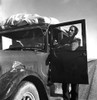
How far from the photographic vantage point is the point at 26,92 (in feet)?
10.4

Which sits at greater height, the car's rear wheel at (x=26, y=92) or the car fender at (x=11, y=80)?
the car fender at (x=11, y=80)

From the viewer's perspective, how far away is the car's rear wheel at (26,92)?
3.00m

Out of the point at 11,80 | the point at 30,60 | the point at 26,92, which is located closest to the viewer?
the point at 11,80

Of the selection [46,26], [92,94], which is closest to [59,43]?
[46,26]

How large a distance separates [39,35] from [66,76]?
0.93m

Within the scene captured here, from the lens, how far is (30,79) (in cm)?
335

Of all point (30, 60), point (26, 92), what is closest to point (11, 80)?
point (26, 92)

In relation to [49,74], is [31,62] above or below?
above

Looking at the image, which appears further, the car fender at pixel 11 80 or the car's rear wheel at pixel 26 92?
the car's rear wheel at pixel 26 92

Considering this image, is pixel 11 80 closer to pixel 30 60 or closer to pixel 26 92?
pixel 26 92

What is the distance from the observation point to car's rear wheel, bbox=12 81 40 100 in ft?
9.85

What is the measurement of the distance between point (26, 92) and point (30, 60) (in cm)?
60

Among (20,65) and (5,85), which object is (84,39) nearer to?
(20,65)

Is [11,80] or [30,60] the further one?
[30,60]
